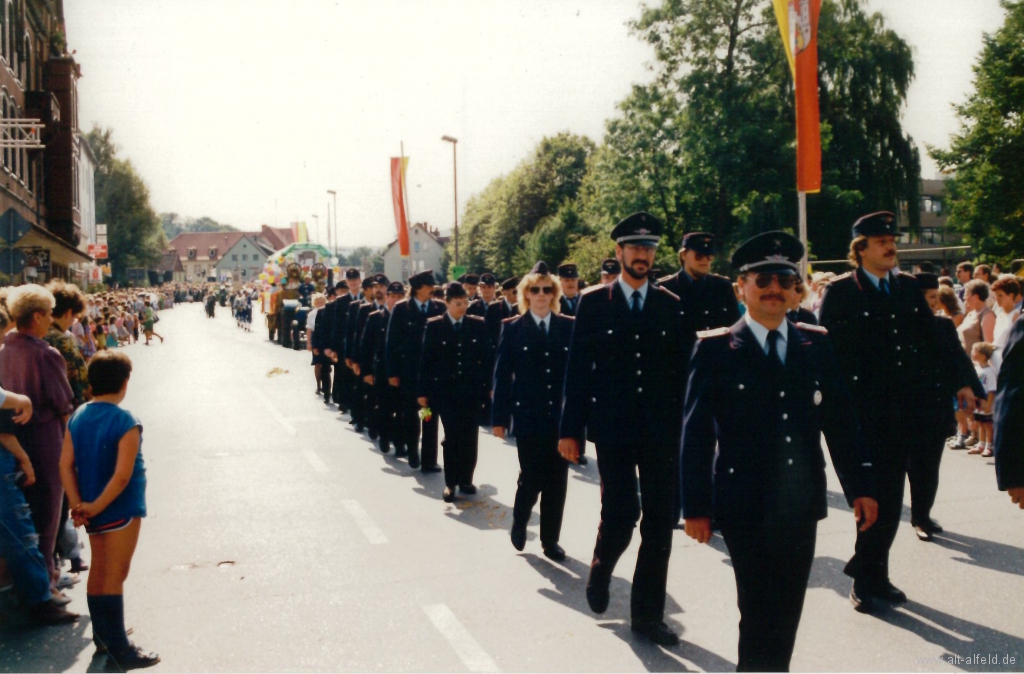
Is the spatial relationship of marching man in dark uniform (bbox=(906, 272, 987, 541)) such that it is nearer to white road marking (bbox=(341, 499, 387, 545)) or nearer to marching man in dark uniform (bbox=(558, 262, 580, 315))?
white road marking (bbox=(341, 499, 387, 545))

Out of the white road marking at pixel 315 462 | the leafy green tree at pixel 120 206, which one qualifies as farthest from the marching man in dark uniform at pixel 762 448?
the leafy green tree at pixel 120 206

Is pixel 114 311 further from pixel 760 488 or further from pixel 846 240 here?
pixel 760 488

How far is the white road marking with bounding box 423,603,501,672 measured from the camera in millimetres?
4363

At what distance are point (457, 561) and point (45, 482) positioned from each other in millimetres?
2565

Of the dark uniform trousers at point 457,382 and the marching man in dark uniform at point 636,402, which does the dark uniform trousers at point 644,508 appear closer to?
the marching man in dark uniform at point 636,402

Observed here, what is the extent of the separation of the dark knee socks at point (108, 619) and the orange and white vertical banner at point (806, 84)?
565 inches

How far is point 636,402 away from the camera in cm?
466

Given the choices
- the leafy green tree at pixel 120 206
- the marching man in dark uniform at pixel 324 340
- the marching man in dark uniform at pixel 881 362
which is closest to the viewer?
the marching man in dark uniform at pixel 881 362

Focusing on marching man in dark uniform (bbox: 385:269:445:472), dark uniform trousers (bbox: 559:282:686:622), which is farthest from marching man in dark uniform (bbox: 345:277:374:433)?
dark uniform trousers (bbox: 559:282:686:622)

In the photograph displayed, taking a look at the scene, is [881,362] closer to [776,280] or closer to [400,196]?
[776,280]

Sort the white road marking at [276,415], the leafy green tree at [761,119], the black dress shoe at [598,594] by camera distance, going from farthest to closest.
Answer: the leafy green tree at [761,119] → the white road marking at [276,415] → the black dress shoe at [598,594]

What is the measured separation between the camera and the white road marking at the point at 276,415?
41.2ft

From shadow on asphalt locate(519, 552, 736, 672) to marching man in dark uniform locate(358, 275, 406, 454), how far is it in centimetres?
451

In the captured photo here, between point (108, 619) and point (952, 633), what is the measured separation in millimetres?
4204
